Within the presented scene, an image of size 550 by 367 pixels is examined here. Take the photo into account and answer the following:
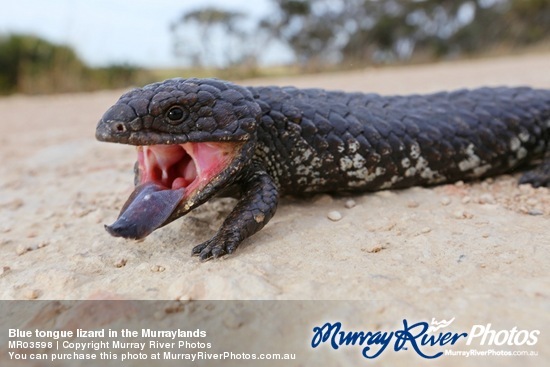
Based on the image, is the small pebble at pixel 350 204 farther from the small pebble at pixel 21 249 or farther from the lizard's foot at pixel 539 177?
the small pebble at pixel 21 249

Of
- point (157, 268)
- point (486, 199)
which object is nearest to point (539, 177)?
point (486, 199)

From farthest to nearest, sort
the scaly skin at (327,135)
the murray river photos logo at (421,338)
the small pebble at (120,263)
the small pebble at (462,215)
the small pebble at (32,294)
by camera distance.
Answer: the small pebble at (462,215)
the scaly skin at (327,135)
the small pebble at (120,263)
the small pebble at (32,294)
the murray river photos logo at (421,338)

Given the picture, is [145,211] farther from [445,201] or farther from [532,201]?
[532,201]

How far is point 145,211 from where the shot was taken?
7.20 ft

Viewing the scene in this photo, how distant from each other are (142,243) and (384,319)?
52.1 inches

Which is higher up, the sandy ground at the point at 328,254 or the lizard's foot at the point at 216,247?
the lizard's foot at the point at 216,247

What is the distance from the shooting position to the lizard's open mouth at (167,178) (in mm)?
2166

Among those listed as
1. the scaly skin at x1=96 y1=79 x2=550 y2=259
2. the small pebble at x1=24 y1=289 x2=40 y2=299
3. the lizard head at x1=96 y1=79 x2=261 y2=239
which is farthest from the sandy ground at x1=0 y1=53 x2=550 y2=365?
the lizard head at x1=96 y1=79 x2=261 y2=239

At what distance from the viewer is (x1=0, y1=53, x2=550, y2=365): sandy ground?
1.77 meters

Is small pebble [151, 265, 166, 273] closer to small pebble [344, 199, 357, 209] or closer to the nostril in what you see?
the nostril

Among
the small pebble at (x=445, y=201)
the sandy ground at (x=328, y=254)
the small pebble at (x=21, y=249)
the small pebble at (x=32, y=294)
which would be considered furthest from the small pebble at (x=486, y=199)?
the small pebble at (x=21, y=249)

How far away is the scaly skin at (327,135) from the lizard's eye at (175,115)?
0.01m

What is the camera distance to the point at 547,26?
85.7 ft

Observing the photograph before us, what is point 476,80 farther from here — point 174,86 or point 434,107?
point 174,86
